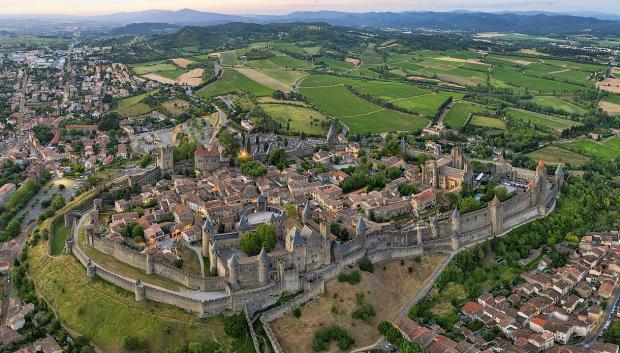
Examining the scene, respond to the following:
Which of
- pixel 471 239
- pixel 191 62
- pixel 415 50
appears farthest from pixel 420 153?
pixel 415 50

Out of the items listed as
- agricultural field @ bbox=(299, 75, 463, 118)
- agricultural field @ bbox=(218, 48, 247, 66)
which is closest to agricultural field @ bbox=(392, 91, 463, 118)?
agricultural field @ bbox=(299, 75, 463, 118)

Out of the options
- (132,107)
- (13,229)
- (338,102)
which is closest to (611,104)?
(338,102)

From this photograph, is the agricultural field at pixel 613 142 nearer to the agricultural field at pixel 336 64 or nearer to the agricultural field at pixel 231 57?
the agricultural field at pixel 336 64

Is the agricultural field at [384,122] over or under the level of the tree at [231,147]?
under

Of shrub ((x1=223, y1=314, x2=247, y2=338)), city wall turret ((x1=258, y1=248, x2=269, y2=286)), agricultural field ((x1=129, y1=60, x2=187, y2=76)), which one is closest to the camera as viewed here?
shrub ((x1=223, y1=314, x2=247, y2=338))

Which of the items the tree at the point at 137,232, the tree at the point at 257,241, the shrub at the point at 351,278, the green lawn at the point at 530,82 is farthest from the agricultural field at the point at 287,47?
the shrub at the point at 351,278

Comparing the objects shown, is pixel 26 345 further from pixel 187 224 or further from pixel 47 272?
pixel 187 224

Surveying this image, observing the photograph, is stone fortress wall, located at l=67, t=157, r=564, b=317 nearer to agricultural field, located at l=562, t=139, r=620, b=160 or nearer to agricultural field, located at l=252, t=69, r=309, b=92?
agricultural field, located at l=562, t=139, r=620, b=160
